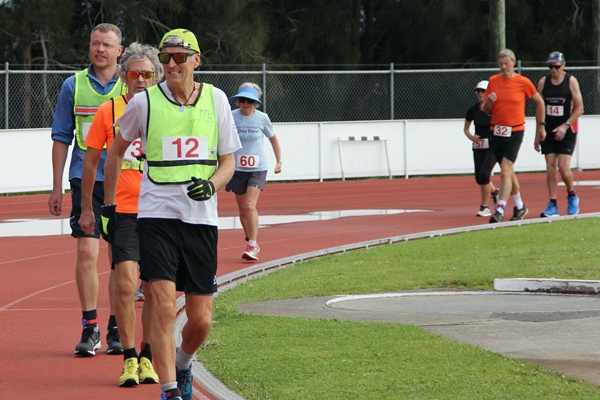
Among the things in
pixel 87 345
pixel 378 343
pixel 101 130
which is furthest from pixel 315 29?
pixel 101 130

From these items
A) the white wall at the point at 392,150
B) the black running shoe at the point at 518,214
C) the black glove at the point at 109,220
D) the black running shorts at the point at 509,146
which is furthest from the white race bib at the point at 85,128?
the white wall at the point at 392,150

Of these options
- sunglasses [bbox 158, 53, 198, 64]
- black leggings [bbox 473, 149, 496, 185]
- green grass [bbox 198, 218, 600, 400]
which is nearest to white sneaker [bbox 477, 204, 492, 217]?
black leggings [bbox 473, 149, 496, 185]

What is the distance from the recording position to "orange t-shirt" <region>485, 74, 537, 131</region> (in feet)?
48.5

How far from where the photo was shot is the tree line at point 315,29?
28172mm

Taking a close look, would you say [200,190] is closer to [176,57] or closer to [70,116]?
[176,57]

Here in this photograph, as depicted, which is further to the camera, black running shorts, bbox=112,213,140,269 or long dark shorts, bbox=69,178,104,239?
long dark shorts, bbox=69,178,104,239

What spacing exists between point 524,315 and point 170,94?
3727 millimetres

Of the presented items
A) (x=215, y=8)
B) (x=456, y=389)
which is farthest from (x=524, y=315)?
(x=215, y=8)

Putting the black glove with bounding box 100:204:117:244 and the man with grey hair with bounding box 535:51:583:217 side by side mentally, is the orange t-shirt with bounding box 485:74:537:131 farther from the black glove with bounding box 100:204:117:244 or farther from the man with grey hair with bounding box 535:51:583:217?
the black glove with bounding box 100:204:117:244

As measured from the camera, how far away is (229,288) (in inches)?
392

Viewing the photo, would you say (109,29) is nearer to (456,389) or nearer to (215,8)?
(456,389)

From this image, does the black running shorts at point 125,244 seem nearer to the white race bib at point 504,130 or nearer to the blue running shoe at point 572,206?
the white race bib at point 504,130

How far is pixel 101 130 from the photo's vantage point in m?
6.64

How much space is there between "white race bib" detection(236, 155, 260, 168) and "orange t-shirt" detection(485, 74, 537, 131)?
4.23 metres
